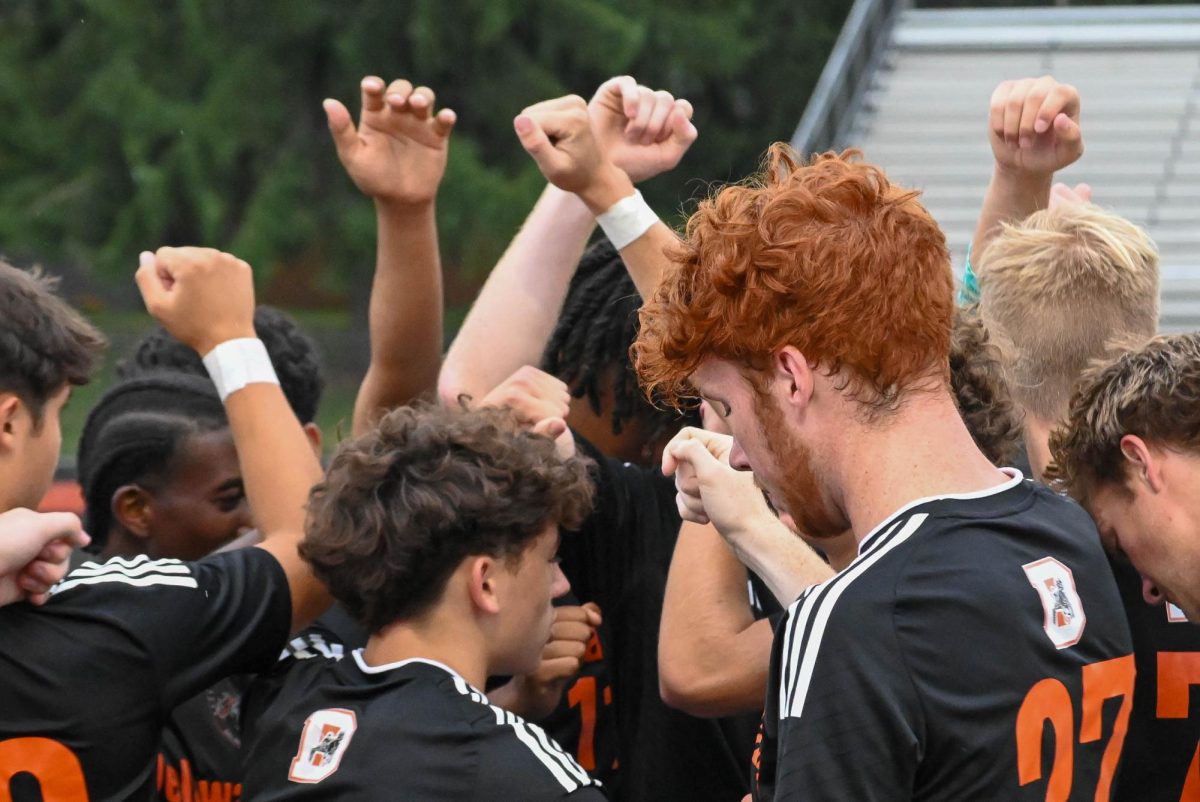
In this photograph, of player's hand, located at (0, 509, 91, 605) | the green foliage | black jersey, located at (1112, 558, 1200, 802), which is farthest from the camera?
the green foliage

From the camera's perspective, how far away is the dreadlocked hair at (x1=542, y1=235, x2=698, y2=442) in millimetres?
3336

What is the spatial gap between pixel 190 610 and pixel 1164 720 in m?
1.56

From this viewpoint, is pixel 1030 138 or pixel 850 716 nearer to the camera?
pixel 850 716

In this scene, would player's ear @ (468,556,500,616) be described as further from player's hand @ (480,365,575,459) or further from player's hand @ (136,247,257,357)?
player's hand @ (136,247,257,357)

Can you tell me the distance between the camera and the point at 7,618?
2.33 metres

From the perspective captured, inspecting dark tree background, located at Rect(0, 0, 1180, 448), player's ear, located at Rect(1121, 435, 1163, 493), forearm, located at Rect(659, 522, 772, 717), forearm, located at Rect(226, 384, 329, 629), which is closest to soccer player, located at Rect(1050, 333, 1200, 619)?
player's ear, located at Rect(1121, 435, 1163, 493)

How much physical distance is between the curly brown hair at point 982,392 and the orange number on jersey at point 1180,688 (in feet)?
1.37

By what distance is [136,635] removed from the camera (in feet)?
7.68

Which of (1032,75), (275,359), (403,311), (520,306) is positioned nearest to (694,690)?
(520,306)

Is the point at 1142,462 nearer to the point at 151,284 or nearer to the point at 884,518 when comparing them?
the point at 884,518

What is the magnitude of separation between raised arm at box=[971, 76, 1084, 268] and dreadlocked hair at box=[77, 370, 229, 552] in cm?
179

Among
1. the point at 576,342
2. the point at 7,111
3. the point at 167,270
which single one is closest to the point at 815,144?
the point at 576,342

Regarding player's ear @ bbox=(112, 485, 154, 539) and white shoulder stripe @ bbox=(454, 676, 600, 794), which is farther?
player's ear @ bbox=(112, 485, 154, 539)

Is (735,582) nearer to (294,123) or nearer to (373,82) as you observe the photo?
(373,82)
